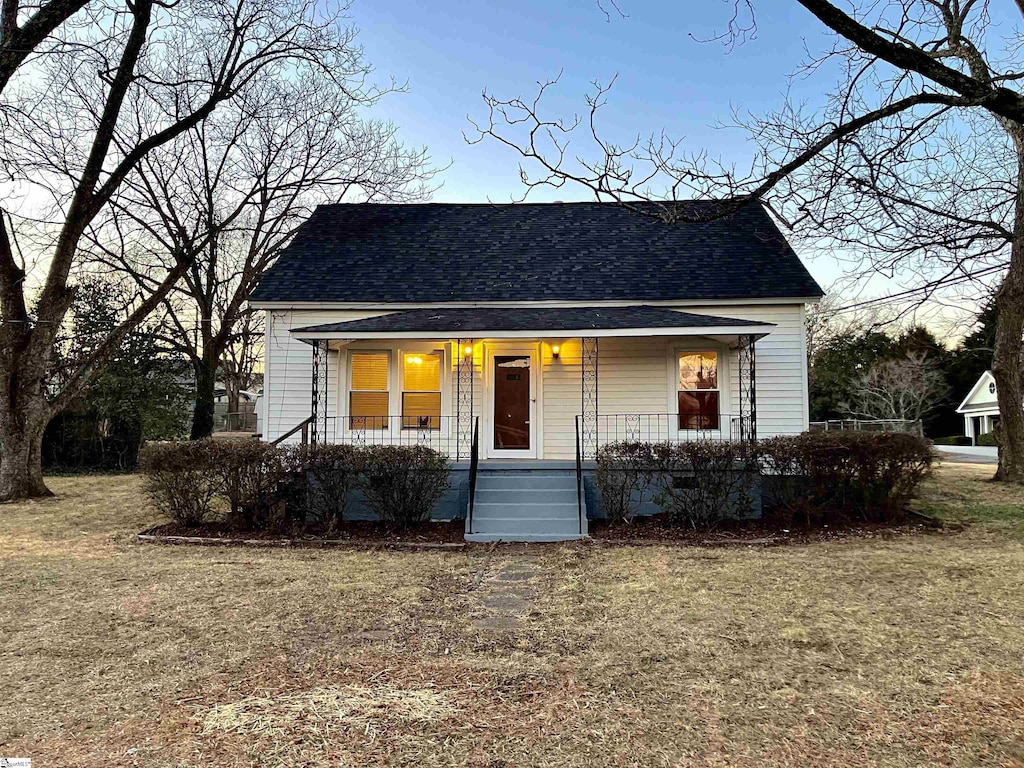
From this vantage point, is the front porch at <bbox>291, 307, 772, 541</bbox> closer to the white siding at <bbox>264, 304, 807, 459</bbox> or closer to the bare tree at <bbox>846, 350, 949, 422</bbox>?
the white siding at <bbox>264, 304, 807, 459</bbox>

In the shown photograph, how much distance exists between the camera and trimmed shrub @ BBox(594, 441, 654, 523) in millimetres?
8703

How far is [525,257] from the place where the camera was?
42.3 ft

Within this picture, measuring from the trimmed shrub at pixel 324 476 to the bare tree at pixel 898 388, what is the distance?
33.2m

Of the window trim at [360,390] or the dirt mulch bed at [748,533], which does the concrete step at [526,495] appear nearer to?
the dirt mulch bed at [748,533]

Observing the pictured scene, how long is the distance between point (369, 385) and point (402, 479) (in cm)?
347

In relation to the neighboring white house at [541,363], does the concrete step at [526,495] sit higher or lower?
lower

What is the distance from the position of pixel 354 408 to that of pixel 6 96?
8625 mm

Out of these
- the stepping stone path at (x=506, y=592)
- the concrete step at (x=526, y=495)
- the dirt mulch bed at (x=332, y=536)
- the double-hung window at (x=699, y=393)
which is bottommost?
the stepping stone path at (x=506, y=592)

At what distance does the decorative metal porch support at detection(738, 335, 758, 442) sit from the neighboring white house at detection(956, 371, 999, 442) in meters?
34.0

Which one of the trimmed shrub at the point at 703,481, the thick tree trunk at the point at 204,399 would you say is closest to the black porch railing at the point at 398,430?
the trimmed shrub at the point at 703,481

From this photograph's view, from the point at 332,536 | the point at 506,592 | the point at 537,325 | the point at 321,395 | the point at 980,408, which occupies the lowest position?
the point at 506,592

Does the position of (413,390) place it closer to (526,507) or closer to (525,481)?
(525,481)

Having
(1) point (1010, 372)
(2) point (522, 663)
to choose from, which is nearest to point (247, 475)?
(2) point (522, 663)

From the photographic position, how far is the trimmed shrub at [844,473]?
843 cm
